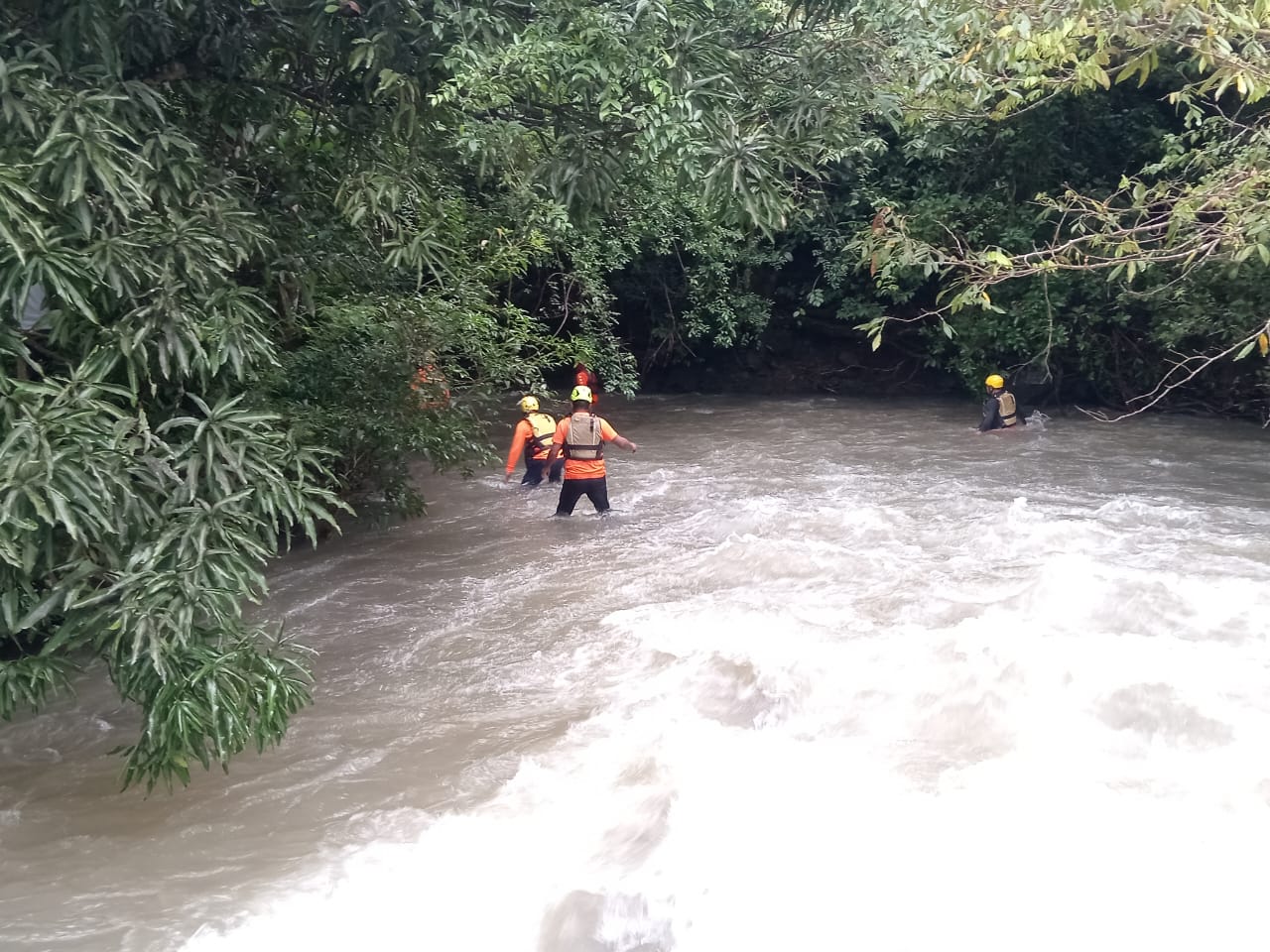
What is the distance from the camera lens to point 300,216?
7551 mm

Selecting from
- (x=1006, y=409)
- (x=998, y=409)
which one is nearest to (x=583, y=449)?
(x=998, y=409)

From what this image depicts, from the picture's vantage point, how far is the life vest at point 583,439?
431 inches

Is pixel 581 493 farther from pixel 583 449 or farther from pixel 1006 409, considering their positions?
pixel 1006 409

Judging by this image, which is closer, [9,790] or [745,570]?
[9,790]

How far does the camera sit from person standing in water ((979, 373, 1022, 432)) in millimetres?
15344

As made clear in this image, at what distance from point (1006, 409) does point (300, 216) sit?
35.2ft

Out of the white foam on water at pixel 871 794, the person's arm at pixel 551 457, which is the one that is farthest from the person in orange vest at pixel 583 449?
the white foam on water at pixel 871 794

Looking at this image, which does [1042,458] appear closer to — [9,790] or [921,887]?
[921,887]

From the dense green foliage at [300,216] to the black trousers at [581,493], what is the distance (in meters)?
1.02

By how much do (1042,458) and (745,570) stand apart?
636 centimetres

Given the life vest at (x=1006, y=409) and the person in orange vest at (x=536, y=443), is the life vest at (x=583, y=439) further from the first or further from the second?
the life vest at (x=1006, y=409)

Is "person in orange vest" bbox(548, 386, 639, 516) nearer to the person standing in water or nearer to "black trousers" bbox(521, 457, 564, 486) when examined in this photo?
"black trousers" bbox(521, 457, 564, 486)

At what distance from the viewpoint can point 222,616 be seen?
476 cm

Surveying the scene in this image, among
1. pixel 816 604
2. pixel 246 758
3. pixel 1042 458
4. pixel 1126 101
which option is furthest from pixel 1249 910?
pixel 1126 101
